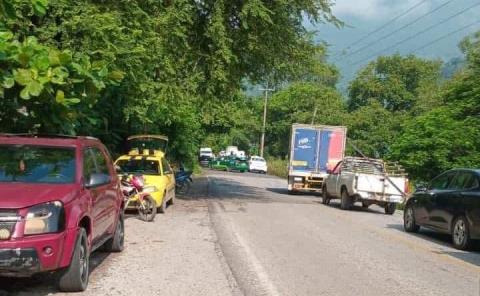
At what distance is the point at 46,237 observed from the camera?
6965mm

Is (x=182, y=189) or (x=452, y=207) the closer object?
(x=452, y=207)

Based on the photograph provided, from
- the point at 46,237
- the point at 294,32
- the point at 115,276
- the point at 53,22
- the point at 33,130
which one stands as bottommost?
the point at 115,276

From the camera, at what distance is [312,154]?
2967cm

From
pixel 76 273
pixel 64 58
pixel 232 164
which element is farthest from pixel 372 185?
pixel 232 164

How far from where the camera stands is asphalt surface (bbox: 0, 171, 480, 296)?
324 inches

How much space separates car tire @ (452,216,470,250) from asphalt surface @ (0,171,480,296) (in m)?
0.23

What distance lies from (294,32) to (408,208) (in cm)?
916

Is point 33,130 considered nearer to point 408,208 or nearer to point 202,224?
point 202,224

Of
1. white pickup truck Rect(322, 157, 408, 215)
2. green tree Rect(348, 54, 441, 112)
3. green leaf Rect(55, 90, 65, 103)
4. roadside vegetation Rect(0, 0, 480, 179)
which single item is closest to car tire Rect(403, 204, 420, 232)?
white pickup truck Rect(322, 157, 408, 215)

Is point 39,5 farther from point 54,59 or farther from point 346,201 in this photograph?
point 346,201

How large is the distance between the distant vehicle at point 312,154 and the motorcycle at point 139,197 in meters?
14.4

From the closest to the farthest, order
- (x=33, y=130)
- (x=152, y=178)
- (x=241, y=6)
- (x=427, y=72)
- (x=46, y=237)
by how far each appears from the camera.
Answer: (x=46, y=237), (x=33, y=130), (x=152, y=178), (x=241, y=6), (x=427, y=72)

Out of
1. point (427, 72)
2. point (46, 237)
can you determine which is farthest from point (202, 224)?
point (427, 72)

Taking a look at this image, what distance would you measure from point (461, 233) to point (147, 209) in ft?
22.9
